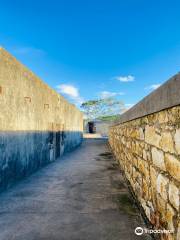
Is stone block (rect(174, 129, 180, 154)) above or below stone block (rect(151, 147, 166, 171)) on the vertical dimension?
above

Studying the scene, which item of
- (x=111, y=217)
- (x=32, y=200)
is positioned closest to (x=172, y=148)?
(x=111, y=217)

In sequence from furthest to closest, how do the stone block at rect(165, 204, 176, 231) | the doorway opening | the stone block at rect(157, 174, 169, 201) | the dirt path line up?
1. the doorway opening
2. the dirt path
3. the stone block at rect(157, 174, 169, 201)
4. the stone block at rect(165, 204, 176, 231)

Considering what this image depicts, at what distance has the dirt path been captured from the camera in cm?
222

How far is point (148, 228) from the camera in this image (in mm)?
2299

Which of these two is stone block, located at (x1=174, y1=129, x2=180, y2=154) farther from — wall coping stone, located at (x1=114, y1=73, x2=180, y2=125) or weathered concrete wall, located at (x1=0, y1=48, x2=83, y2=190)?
weathered concrete wall, located at (x1=0, y1=48, x2=83, y2=190)

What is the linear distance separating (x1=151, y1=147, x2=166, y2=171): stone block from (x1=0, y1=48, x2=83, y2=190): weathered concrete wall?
9.84ft

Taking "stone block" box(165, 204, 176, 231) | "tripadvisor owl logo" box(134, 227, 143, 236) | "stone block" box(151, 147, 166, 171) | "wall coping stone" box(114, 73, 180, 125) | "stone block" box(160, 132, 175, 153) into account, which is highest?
"wall coping stone" box(114, 73, 180, 125)

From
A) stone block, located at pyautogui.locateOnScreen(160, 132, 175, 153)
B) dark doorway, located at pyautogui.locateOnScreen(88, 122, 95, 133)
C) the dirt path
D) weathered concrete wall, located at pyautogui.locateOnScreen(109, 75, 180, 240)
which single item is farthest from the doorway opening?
stone block, located at pyautogui.locateOnScreen(160, 132, 175, 153)

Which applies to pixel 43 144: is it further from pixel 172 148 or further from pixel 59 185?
pixel 172 148

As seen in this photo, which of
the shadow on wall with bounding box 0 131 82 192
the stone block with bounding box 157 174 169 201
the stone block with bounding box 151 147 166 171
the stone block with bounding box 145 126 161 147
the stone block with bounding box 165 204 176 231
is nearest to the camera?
the stone block with bounding box 165 204 176 231

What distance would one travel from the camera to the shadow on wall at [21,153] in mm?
3840

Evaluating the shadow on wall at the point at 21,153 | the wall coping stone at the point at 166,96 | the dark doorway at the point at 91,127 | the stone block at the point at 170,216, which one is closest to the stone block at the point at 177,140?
the wall coping stone at the point at 166,96

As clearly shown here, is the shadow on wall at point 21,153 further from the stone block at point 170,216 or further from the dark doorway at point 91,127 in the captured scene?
the dark doorway at point 91,127

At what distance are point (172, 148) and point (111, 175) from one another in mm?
3662
